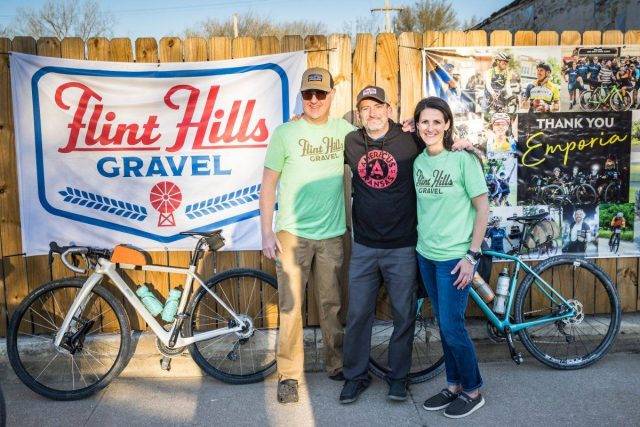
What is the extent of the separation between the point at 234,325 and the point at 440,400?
61.4 inches

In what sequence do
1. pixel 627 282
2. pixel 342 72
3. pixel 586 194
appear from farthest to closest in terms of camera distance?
pixel 627 282, pixel 586 194, pixel 342 72

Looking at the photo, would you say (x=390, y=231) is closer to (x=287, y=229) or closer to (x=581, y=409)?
(x=287, y=229)

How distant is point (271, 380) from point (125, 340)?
43.1 inches

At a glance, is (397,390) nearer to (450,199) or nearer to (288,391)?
(288,391)

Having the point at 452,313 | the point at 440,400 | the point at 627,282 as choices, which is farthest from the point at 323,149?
the point at 627,282

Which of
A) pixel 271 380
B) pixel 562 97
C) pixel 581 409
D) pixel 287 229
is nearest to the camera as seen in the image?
Answer: pixel 581 409

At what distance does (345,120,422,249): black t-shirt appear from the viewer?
373 centimetres

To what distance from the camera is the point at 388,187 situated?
12.3 feet

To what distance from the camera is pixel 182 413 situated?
3814 mm

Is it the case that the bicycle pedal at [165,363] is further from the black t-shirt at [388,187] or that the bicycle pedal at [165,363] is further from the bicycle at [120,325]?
the black t-shirt at [388,187]

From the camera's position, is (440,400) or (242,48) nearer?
(440,400)

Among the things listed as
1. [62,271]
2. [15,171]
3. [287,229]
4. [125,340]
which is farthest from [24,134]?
[287,229]

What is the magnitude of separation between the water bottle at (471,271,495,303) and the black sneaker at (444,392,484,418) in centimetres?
72

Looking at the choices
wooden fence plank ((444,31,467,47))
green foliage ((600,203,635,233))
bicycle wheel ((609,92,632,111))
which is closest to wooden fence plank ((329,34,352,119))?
wooden fence plank ((444,31,467,47))
